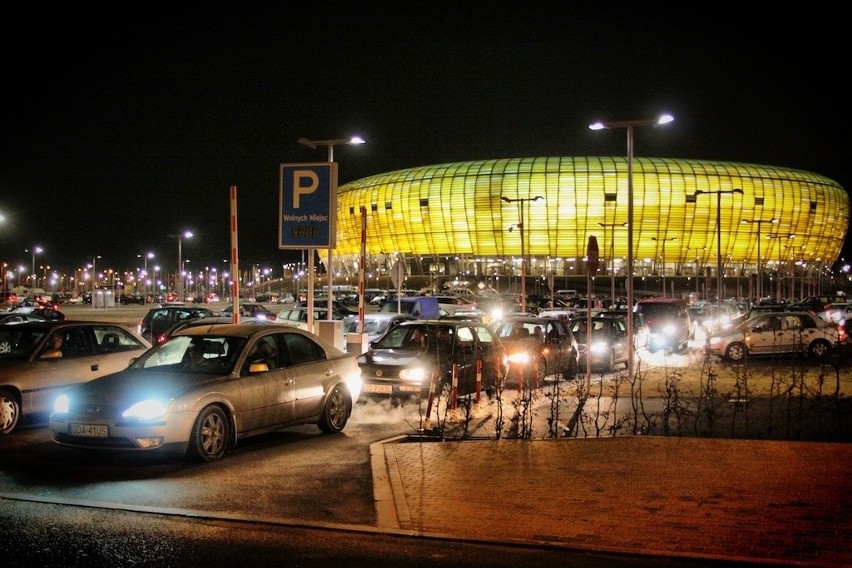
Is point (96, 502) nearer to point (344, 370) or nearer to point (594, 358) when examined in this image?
point (344, 370)

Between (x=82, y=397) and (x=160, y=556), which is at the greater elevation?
(x=82, y=397)

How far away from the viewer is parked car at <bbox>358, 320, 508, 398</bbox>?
1531cm

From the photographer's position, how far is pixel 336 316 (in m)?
34.8

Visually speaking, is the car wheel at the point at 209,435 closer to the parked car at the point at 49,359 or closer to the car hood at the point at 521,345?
the parked car at the point at 49,359

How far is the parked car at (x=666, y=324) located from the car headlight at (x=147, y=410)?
2313 cm

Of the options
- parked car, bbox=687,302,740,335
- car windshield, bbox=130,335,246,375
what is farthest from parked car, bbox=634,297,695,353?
car windshield, bbox=130,335,246,375

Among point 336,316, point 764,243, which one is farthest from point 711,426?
point 764,243

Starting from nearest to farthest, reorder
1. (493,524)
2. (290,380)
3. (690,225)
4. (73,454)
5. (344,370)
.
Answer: (493,524)
(73,454)
(290,380)
(344,370)
(690,225)

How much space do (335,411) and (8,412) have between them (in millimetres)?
4300

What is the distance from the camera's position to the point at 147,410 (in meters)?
9.78

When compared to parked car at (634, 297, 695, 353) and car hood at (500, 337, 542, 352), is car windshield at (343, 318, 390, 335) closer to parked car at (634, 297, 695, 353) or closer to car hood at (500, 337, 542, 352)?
parked car at (634, 297, 695, 353)

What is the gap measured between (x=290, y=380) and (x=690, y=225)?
107845 millimetres

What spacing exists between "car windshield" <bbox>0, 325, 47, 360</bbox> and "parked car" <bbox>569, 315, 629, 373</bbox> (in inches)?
563

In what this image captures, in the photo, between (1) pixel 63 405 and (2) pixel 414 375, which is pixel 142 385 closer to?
(1) pixel 63 405
